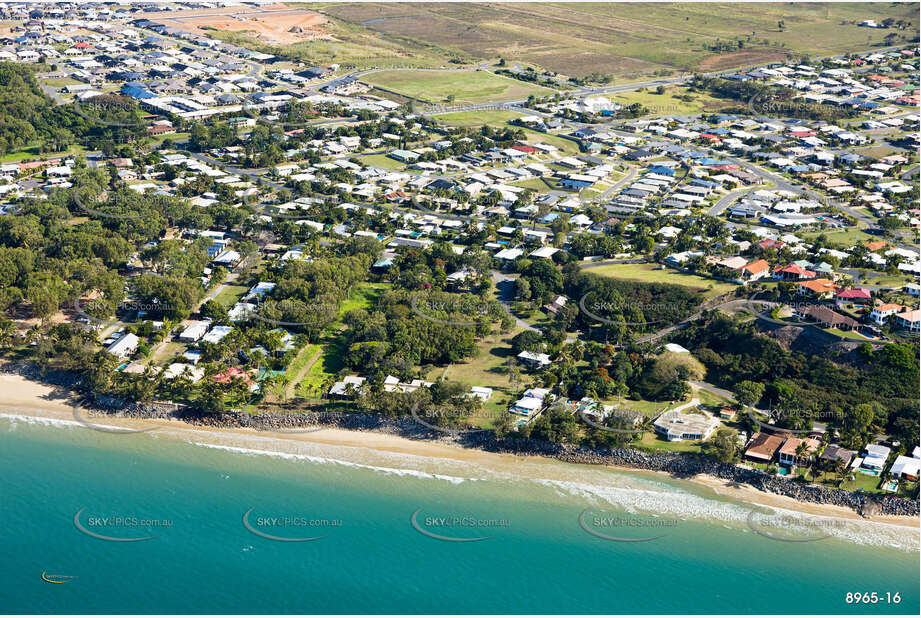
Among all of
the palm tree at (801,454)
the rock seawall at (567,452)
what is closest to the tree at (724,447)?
the rock seawall at (567,452)

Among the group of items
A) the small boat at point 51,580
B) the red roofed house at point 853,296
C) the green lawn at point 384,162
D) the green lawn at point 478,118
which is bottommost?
the small boat at point 51,580

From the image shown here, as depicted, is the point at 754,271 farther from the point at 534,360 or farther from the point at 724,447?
the point at 724,447

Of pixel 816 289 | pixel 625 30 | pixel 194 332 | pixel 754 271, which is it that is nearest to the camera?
pixel 194 332

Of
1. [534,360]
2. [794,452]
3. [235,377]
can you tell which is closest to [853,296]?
[794,452]

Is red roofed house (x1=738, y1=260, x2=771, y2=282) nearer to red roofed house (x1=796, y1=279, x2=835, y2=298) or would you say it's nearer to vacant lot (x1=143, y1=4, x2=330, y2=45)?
red roofed house (x1=796, y1=279, x2=835, y2=298)

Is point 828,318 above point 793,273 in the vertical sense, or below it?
below

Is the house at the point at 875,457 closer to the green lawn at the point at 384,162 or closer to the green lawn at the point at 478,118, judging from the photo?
the green lawn at the point at 384,162

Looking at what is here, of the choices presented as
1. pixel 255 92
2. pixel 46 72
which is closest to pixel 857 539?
pixel 255 92
